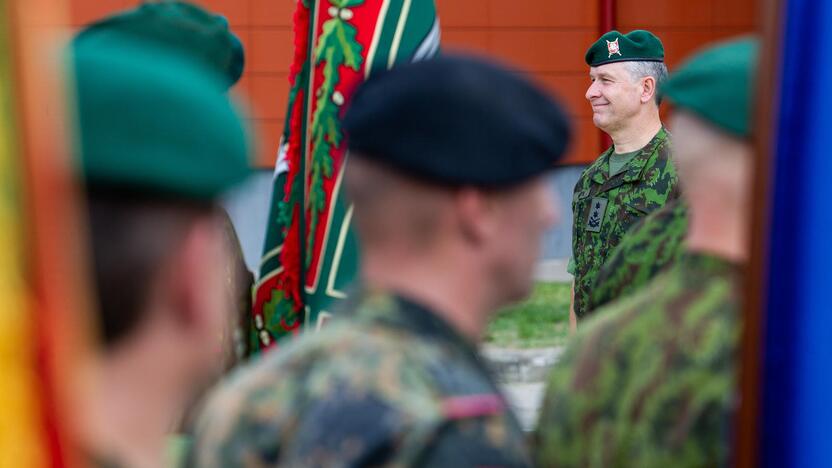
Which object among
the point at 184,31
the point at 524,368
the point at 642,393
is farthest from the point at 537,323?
the point at 642,393

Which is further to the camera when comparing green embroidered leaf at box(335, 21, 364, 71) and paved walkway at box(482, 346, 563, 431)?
paved walkway at box(482, 346, 563, 431)

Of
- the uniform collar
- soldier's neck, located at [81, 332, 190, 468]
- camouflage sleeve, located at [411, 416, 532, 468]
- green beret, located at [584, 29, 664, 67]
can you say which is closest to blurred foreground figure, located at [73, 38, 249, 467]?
soldier's neck, located at [81, 332, 190, 468]

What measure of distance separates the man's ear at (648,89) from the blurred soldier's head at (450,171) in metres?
3.49

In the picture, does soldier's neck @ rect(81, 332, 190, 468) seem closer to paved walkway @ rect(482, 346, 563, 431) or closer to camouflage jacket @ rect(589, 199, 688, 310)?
camouflage jacket @ rect(589, 199, 688, 310)

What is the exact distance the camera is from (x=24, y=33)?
0.99 metres

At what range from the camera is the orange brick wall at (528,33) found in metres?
10.7

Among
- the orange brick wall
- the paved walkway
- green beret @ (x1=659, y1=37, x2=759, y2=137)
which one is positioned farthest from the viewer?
the orange brick wall

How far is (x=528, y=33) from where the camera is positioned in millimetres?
11133

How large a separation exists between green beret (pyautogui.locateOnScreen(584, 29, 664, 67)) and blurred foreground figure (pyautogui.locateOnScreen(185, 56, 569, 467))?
3790 millimetres

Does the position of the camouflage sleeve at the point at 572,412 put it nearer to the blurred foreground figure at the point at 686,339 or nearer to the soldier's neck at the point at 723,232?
the blurred foreground figure at the point at 686,339

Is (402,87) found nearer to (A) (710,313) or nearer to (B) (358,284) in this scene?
(B) (358,284)

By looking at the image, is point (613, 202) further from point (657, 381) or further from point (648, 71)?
point (657, 381)

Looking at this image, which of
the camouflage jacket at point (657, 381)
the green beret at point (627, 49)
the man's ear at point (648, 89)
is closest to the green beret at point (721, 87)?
the camouflage jacket at point (657, 381)

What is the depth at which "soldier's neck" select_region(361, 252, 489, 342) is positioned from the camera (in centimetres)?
152
